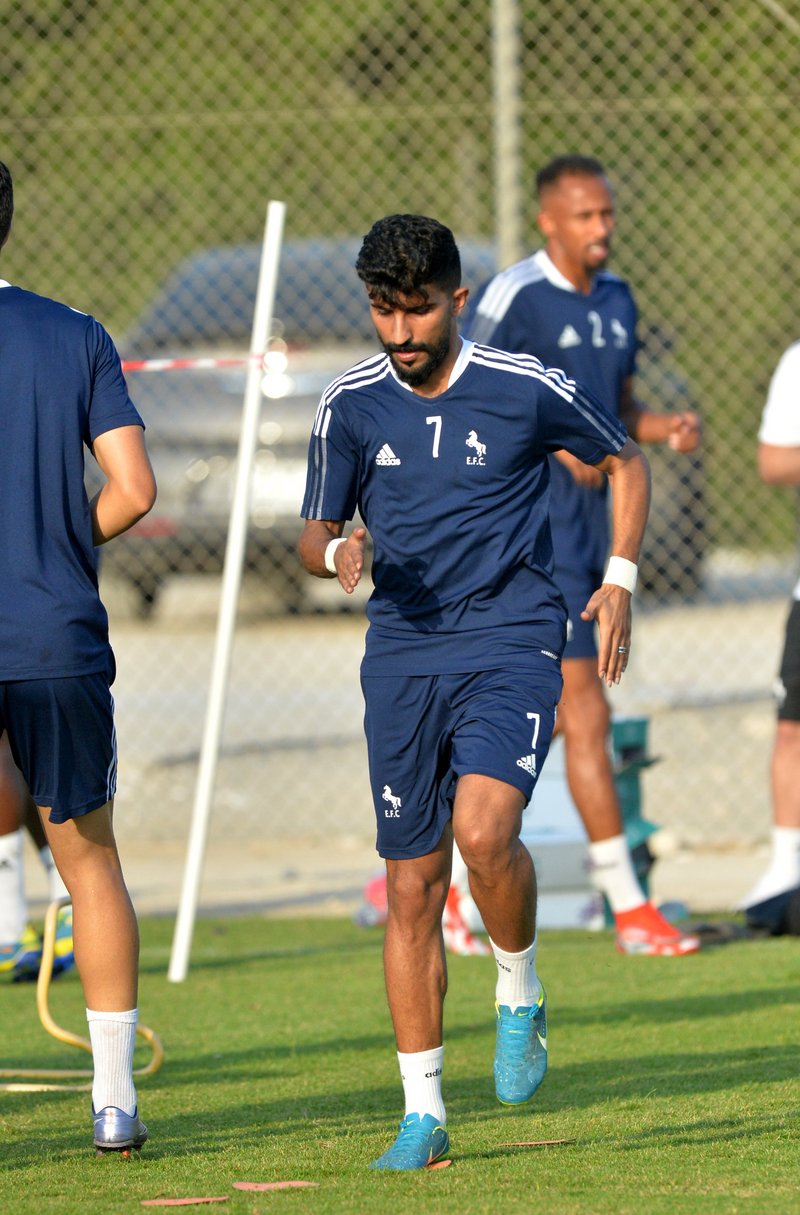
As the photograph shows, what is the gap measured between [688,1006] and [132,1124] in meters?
2.17

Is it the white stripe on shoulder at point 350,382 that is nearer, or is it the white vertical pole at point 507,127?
the white stripe on shoulder at point 350,382

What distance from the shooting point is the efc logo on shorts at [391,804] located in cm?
415

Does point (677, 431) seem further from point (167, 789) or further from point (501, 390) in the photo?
point (167, 789)

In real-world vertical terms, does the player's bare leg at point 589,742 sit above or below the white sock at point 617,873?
above

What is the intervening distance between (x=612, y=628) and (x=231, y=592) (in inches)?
Answer: 100.0

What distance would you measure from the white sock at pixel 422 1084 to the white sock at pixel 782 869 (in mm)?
3121

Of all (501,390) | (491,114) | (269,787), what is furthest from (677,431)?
(269,787)

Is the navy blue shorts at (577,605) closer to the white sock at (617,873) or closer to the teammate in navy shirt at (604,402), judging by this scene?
the teammate in navy shirt at (604,402)

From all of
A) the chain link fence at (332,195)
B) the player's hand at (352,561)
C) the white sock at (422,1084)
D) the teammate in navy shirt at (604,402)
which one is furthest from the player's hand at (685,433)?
the white sock at (422,1084)

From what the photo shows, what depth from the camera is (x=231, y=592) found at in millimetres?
6492

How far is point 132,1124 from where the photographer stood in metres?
4.04

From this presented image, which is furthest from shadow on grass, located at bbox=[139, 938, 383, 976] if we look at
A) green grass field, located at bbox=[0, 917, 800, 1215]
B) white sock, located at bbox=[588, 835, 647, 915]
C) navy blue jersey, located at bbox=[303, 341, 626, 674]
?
navy blue jersey, located at bbox=[303, 341, 626, 674]

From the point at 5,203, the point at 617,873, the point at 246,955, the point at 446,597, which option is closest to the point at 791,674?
the point at 617,873

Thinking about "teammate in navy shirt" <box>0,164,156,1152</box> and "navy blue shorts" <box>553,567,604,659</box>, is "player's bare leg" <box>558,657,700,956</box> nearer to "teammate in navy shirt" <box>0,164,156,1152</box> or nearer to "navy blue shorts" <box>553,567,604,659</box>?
"navy blue shorts" <box>553,567,604,659</box>
